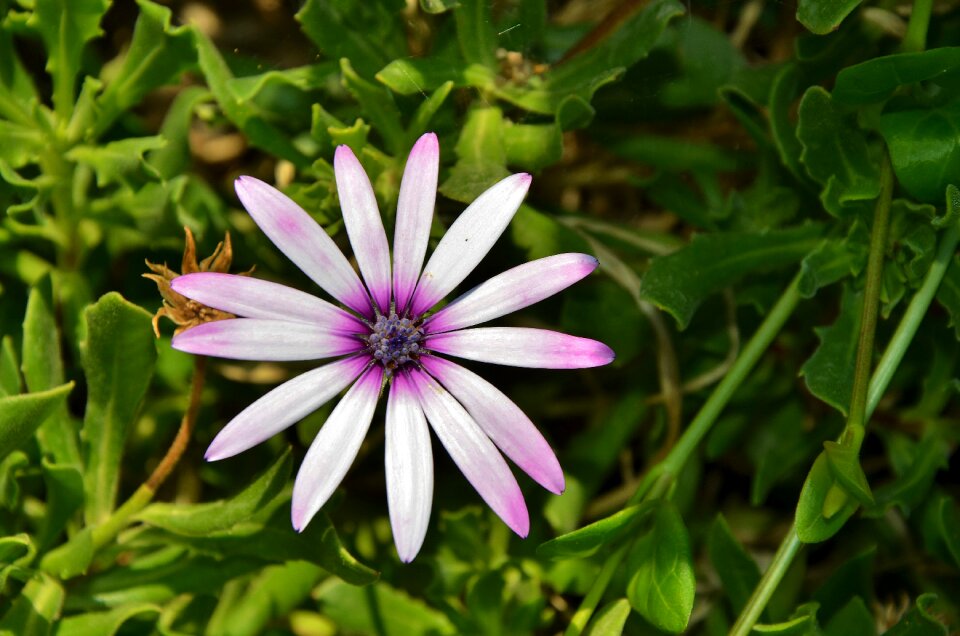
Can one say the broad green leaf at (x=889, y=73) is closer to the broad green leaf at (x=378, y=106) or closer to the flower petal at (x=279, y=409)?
the broad green leaf at (x=378, y=106)

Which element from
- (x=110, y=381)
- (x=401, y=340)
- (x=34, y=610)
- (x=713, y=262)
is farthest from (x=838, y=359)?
(x=34, y=610)

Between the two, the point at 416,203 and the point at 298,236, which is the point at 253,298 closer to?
the point at 298,236

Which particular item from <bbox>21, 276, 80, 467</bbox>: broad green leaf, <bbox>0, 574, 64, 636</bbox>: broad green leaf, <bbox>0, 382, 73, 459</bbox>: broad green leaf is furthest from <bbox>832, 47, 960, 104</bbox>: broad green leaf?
<bbox>0, 574, 64, 636</bbox>: broad green leaf

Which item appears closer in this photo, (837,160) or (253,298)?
(253,298)

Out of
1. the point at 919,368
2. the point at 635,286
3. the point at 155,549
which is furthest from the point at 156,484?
the point at 919,368

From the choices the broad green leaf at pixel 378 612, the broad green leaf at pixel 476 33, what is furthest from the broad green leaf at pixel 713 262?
the broad green leaf at pixel 378 612

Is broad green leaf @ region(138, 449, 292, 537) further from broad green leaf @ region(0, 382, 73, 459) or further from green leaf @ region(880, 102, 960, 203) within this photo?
green leaf @ region(880, 102, 960, 203)

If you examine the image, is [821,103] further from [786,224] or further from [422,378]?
[422,378]
